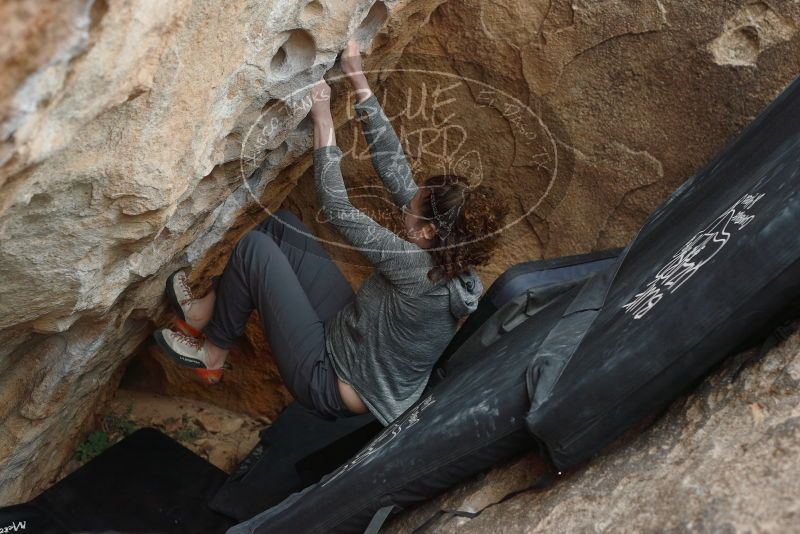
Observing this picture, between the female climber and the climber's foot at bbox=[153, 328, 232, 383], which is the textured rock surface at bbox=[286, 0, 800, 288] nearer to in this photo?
the female climber

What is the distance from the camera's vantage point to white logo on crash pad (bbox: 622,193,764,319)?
1547 mm

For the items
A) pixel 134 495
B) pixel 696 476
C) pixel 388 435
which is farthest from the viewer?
pixel 134 495

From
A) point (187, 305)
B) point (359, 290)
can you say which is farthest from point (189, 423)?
point (359, 290)

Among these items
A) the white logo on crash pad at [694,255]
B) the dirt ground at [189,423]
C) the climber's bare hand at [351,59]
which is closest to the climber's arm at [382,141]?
the climber's bare hand at [351,59]

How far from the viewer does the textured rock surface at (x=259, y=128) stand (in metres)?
1.34

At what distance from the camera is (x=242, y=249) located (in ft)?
7.54

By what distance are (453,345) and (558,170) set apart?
594 mm

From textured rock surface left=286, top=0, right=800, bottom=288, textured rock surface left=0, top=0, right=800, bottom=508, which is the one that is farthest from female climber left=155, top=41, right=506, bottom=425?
textured rock surface left=286, top=0, right=800, bottom=288

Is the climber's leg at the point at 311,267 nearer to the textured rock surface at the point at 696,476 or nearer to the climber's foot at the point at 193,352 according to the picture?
the climber's foot at the point at 193,352

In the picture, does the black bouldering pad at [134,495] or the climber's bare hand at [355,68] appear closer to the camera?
the climber's bare hand at [355,68]

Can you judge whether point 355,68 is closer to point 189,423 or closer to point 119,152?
point 119,152

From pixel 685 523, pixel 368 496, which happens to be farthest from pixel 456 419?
pixel 685 523

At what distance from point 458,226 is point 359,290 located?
0.37 meters

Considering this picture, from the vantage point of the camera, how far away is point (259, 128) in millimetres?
2008
